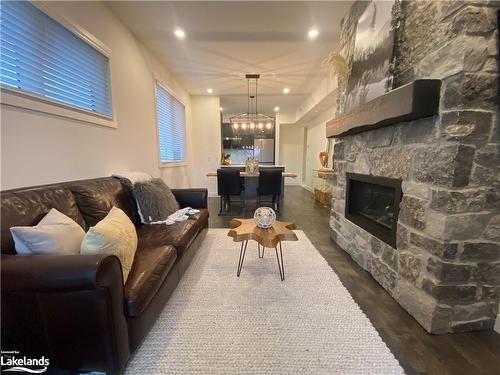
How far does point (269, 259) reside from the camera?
2396mm

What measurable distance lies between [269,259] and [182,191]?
4.84 feet

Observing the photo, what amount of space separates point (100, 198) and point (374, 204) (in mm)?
2573

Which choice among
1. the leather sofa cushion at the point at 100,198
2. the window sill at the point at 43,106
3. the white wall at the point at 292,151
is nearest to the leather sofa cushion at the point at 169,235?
the leather sofa cushion at the point at 100,198

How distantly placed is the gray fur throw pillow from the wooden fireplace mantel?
7.06ft

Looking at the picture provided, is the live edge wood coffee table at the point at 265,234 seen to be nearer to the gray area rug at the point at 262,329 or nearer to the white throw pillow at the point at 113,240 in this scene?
the gray area rug at the point at 262,329

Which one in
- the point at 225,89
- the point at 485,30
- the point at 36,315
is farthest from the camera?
the point at 225,89

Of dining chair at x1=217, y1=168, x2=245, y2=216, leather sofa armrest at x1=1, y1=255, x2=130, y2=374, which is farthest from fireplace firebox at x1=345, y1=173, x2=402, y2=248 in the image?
dining chair at x1=217, y1=168, x2=245, y2=216

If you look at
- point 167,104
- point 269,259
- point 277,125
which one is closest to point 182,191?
point 269,259

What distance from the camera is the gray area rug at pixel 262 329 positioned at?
3.88ft

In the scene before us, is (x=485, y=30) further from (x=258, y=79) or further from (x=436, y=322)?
(x=258, y=79)

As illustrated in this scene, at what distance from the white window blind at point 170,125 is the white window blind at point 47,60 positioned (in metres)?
1.66

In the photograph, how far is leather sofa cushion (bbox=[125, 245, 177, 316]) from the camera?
1123 mm

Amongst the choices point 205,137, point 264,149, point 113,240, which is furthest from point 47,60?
point 264,149
